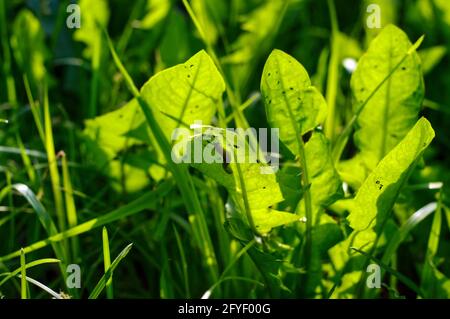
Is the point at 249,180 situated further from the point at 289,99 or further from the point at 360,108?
the point at 360,108

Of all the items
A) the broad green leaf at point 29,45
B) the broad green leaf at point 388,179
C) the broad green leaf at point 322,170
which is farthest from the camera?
the broad green leaf at point 29,45

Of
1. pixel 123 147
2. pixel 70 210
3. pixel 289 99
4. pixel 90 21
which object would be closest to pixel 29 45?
pixel 90 21

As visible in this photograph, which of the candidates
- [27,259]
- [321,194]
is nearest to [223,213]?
[321,194]

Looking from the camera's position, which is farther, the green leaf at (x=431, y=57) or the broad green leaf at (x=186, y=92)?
the green leaf at (x=431, y=57)

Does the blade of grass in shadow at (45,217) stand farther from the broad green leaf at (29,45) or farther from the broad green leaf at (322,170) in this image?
the broad green leaf at (29,45)

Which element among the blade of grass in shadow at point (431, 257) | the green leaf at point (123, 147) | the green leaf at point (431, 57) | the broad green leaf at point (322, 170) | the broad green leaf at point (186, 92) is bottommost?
the blade of grass in shadow at point (431, 257)

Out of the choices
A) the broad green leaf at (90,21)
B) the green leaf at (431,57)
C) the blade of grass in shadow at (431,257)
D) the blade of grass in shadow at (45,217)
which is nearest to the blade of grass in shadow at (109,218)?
the blade of grass in shadow at (45,217)

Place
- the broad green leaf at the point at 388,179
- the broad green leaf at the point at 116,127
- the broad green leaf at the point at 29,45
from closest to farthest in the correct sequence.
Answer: the broad green leaf at the point at 388,179
the broad green leaf at the point at 116,127
the broad green leaf at the point at 29,45
